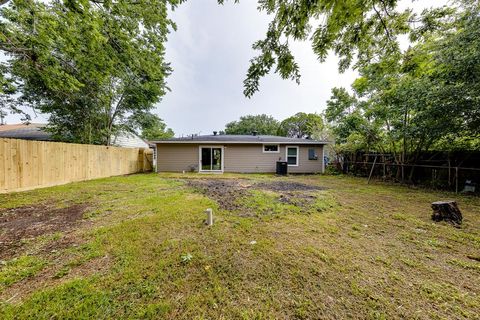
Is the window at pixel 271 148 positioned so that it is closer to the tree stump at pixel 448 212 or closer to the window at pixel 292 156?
the window at pixel 292 156

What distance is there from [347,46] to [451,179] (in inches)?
333

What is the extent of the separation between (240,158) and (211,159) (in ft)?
6.58

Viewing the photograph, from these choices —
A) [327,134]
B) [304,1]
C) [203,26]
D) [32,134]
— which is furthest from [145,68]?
[327,134]

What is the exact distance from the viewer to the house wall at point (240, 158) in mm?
12133

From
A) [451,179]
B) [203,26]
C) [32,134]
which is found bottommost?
[451,179]

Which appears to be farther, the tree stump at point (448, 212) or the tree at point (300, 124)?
the tree at point (300, 124)

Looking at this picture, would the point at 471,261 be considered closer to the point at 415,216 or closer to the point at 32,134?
the point at 415,216

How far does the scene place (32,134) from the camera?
14883mm

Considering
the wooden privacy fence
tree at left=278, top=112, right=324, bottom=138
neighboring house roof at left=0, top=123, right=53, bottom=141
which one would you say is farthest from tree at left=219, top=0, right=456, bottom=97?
tree at left=278, top=112, right=324, bottom=138

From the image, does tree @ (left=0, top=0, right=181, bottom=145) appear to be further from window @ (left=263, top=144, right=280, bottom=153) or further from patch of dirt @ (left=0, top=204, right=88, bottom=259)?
window @ (left=263, top=144, right=280, bottom=153)

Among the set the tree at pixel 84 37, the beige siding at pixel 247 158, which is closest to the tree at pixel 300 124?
the beige siding at pixel 247 158

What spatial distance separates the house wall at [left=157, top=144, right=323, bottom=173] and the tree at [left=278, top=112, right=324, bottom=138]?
13108 millimetres

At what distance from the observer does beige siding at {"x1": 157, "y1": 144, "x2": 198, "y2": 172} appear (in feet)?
39.8

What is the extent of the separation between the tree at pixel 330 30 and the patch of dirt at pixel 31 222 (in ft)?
13.0
